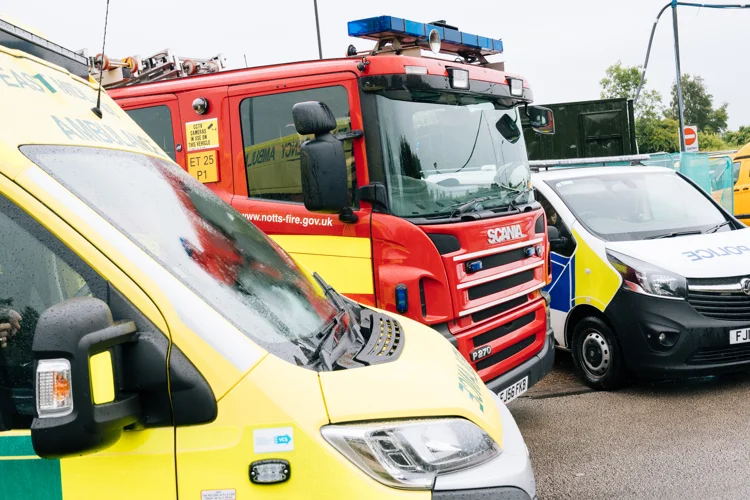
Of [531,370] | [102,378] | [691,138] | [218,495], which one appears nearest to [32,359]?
[102,378]

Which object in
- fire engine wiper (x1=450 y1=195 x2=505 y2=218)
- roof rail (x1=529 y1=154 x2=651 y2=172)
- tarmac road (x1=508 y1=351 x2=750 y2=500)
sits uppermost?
roof rail (x1=529 y1=154 x2=651 y2=172)

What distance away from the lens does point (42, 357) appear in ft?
5.36

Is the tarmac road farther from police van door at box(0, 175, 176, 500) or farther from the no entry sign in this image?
the no entry sign

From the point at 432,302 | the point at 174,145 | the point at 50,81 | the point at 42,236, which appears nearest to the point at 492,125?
the point at 432,302

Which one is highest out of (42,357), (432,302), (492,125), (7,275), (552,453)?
(492,125)

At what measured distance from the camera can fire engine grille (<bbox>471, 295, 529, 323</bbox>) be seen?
4.89 m

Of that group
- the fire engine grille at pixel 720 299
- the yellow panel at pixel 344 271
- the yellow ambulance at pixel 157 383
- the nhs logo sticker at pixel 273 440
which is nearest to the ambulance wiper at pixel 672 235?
the fire engine grille at pixel 720 299

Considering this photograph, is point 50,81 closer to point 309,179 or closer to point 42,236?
point 42,236

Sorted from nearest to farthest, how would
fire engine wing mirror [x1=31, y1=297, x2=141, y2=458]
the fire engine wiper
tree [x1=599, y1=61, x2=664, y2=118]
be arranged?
fire engine wing mirror [x1=31, y1=297, x2=141, y2=458] → the fire engine wiper → tree [x1=599, y1=61, x2=664, y2=118]

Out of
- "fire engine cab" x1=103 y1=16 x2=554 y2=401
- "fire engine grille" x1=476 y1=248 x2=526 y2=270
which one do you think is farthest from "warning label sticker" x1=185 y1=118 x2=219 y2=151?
"fire engine grille" x1=476 y1=248 x2=526 y2=270

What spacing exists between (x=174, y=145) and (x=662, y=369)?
13.2 feet

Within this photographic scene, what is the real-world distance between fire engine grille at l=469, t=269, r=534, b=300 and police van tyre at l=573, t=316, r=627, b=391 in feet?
4.13

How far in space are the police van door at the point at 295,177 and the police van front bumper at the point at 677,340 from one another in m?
2.57

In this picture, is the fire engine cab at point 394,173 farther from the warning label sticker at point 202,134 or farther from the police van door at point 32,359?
the police van door at point 32,359
